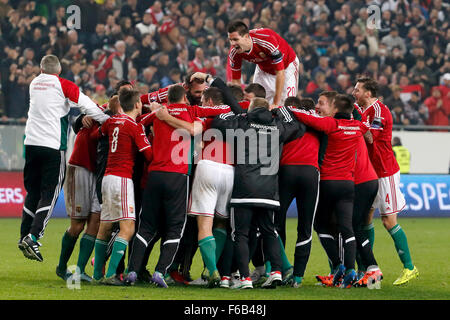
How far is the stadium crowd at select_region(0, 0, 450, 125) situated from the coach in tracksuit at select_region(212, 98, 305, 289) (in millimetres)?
9369

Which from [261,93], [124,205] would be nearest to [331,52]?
[261,93]

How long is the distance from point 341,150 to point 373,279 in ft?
4.81

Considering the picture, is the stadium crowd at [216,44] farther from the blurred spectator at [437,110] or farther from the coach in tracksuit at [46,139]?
the coach in tracksuit at [46,139]

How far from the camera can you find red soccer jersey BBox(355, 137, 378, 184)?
379 inches

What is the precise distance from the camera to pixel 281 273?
9.19 m

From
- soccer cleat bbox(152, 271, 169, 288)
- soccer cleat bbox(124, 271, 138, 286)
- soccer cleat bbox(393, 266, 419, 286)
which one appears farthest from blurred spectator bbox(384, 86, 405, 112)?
soccer cleat bbox(124, 271, 138, 286)

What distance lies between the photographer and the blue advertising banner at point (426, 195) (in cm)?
1856

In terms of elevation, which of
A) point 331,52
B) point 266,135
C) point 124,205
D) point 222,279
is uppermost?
point 331,52

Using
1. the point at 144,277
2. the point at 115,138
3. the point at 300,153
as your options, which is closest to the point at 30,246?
the point at 144,277

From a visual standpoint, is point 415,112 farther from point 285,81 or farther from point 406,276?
point 406,276

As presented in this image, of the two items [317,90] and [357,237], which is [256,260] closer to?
[357,237]

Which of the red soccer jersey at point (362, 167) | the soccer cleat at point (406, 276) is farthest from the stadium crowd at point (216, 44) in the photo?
the soccer cleat at point (406, 276)

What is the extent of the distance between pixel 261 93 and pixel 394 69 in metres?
13.6

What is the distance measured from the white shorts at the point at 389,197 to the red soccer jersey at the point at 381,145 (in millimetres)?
81
